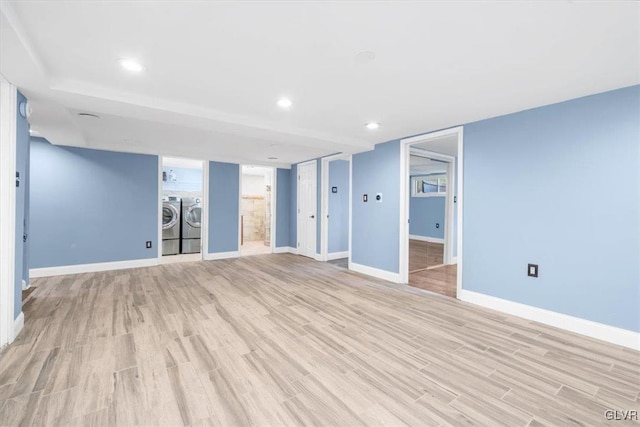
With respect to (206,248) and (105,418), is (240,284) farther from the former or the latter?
(105,418)

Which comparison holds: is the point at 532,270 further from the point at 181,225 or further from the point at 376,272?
the point at 181,225

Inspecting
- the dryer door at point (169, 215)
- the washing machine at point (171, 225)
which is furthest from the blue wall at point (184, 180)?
the dryer door at point (169, 215)

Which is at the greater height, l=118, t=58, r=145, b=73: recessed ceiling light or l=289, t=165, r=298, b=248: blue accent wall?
l=118, t=58, r=145, b=73: recessed ceiling light

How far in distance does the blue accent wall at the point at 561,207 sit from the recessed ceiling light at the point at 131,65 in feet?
11.4

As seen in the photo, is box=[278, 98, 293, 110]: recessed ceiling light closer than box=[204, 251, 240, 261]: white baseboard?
Yes

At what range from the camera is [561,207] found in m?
2.66

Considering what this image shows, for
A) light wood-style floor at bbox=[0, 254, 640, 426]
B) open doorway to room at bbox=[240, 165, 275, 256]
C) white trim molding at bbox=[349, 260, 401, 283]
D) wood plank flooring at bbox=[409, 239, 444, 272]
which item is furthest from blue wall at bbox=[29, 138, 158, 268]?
wood plank flooring at bbox=[409, 239, 444, 272]

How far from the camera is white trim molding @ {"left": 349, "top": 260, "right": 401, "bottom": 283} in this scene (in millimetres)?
4259

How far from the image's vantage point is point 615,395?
66.6 inches

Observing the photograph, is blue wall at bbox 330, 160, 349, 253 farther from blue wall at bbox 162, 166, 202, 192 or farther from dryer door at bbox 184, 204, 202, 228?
blue wall at bbox 162, 166, 202, 192

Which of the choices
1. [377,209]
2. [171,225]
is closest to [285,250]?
[171,225]

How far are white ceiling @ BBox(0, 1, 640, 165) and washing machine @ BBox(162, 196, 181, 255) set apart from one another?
2929 millimetres

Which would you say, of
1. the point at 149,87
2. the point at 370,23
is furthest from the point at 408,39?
the point at 149,87

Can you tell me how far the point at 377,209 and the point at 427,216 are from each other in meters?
4.26
